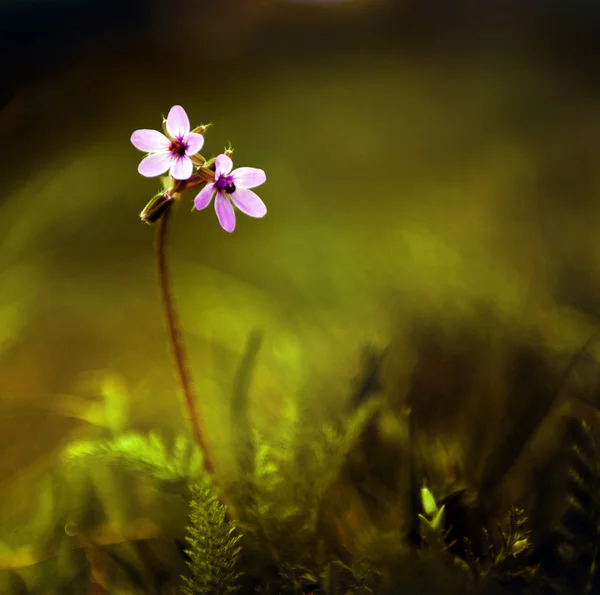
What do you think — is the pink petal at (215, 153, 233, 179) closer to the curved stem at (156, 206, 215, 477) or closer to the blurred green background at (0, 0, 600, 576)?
the curved stem at (156, 206, 215, 477)

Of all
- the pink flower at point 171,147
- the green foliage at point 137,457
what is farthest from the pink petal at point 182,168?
the green foliage at point 137,457

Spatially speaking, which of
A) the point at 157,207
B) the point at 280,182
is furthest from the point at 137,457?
the point at 280,182

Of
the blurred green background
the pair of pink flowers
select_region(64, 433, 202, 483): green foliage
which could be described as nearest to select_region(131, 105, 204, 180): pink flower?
the pair of pink flowers

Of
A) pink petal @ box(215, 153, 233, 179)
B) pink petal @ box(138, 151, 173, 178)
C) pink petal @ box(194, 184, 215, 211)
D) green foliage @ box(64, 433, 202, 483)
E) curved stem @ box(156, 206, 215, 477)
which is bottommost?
green foliage @ box(64, 433, 202, 483)

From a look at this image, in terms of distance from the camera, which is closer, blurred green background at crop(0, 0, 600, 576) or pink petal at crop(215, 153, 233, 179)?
pink petal at crop(215, 153, 233, 179)

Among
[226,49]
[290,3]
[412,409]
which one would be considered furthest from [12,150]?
[412,409]

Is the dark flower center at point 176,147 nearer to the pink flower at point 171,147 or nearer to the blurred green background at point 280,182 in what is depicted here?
the pink flower at point 171,147

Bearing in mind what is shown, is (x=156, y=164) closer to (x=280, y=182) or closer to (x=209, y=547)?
(x=209, y=547)
